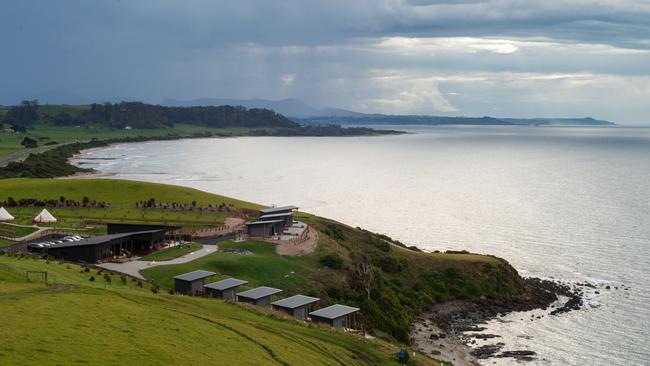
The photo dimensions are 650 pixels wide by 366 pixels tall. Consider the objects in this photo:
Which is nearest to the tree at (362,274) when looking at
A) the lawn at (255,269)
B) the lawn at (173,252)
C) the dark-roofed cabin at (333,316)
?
the lawn at (255,269)

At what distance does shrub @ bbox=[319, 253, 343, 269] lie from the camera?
2433 inches

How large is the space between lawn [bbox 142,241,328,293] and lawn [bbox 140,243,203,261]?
261 cm

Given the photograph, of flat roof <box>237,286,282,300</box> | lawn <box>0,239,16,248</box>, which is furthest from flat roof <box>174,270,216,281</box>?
lawn <box>0,239,16,248</box>

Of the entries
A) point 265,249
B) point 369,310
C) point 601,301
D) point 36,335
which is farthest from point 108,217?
point 601,301

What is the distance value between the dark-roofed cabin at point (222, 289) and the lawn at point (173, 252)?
1071 cm

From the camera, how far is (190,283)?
151 ft

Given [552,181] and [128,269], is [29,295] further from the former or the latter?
[552,181]

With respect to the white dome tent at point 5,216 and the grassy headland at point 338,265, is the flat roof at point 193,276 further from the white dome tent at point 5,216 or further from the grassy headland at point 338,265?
the white dome tent at point 5,216

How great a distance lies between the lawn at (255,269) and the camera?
50.9 meters

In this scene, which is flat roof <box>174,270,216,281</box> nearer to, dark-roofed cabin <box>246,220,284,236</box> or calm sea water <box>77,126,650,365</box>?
dark-roofed cabin <box>246,220,284,236</box>

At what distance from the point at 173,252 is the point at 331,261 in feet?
50.6

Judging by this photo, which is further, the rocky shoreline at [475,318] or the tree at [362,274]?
the tree at [362,274]

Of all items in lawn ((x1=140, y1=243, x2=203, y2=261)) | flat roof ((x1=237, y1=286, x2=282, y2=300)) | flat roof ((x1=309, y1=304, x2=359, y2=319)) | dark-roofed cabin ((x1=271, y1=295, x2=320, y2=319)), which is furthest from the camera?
lawn ((x1=140, y1=243, x2=203, y2=261))

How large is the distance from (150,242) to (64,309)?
3067 centimetres
